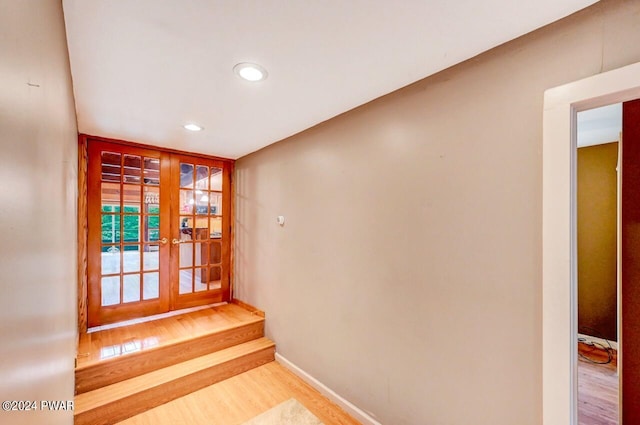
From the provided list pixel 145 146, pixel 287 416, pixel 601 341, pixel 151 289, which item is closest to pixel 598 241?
pixel 601 341

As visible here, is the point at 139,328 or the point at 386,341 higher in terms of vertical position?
the point at 386,341

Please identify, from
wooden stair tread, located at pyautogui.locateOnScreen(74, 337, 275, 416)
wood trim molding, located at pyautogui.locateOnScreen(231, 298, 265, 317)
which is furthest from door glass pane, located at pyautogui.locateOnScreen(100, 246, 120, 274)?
wood trim molding, located at pyautogui.locateOnScreen(231, 298, 265, 317)

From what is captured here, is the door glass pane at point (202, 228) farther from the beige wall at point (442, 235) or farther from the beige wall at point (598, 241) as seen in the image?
the beige wall at point (598, 241)

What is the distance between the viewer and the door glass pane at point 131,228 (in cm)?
303

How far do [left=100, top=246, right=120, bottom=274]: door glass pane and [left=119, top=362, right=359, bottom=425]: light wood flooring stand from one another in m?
1.59

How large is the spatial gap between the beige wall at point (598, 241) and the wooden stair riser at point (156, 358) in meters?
3.97

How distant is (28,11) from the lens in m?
0.62

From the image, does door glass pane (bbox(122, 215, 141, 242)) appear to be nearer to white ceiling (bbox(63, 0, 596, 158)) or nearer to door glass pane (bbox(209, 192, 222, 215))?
door glass pane (bbox(209, 192, 222, 215))

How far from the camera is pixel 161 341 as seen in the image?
2.55m

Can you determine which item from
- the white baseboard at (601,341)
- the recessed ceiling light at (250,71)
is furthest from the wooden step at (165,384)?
the white baseboard at (601,341)

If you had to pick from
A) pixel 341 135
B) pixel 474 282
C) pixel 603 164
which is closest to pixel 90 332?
pixel 341 135

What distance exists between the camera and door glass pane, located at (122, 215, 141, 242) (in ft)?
9.94

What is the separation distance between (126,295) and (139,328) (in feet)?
2.11

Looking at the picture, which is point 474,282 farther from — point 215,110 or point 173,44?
point 215,110
